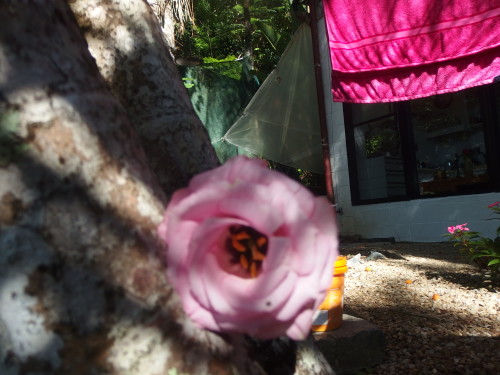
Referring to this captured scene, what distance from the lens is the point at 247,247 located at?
22.1 inches

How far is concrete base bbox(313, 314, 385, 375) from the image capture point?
2213mm

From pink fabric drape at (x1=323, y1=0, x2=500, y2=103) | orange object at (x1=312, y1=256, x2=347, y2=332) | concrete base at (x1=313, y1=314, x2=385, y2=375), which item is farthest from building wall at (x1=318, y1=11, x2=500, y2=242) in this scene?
orange object at (x1=312, y1=256, x2=347, y2=332)

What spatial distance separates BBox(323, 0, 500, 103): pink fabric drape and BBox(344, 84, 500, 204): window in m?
1.22

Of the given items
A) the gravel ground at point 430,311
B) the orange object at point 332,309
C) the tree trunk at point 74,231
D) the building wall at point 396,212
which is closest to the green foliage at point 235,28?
the building wall at point 396,212

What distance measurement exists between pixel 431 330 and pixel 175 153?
240cm

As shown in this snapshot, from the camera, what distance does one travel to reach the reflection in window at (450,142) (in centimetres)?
618

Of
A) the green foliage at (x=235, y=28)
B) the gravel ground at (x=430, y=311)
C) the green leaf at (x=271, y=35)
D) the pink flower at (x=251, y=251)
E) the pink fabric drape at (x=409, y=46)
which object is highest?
the green foliage at (x=235, y=28)

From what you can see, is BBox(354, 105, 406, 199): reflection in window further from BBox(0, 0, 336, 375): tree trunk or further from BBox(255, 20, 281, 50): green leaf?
BBox(255, 20, 281, 50): green leaf

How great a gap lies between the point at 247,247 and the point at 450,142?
6.99 meters

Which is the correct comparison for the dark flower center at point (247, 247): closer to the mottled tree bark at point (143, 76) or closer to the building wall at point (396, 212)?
the mottled tree bark at point (143, 76)

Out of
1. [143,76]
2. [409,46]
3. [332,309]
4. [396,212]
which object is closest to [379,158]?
[396,212]

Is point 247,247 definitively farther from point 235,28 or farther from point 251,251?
point 235,28

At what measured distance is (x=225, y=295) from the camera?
1.74 ft

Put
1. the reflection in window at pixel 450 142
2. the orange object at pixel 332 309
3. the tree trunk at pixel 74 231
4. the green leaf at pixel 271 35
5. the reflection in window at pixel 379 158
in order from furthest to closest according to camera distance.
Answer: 1. the green leaf at pixel 271 35
2. the reflection in window at pixel 379 158
3. the reflection in window at pixel 450 142
4. the orange object at pixel 332 309
5. the tree trunk at pixel 74 231
